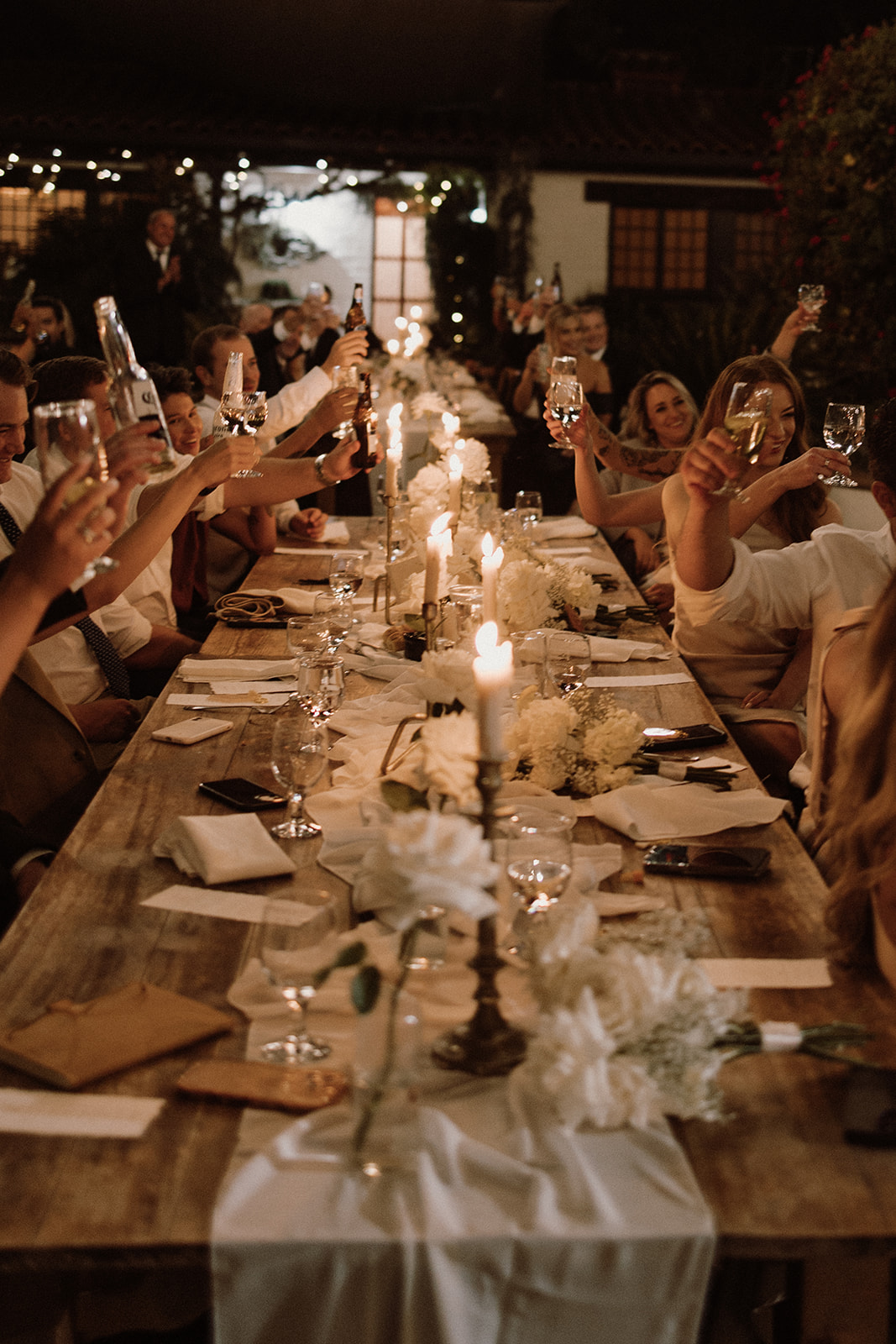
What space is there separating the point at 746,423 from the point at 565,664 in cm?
57

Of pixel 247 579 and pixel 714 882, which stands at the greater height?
pixel 247 579

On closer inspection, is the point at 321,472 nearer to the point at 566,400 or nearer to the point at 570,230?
the point at 566,400

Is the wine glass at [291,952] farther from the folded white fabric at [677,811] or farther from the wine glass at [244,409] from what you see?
the wine glass at [244,409]

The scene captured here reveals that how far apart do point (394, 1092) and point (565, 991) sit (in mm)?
195

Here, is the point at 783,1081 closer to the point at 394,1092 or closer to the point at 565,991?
the point at 565,991

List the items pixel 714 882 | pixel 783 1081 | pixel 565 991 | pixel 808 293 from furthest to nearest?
1. pixel 808 293
2. pixel 714 882
3. pixel 783 1081
4. pixel 565 991

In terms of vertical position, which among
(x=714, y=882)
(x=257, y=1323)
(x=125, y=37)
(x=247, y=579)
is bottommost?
(x=257, y=1323)

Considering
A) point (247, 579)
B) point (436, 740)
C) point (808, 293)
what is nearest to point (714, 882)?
point (436, 740)

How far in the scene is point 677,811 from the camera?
86.7 inches

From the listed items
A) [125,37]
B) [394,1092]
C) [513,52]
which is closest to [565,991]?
[394,1092]

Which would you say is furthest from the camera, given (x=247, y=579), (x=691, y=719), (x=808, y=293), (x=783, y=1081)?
(x=808, y=293)

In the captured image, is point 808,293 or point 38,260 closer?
point 808,293

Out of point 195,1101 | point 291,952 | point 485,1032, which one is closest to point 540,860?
point 485,1032

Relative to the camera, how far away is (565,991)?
135 centimetres
